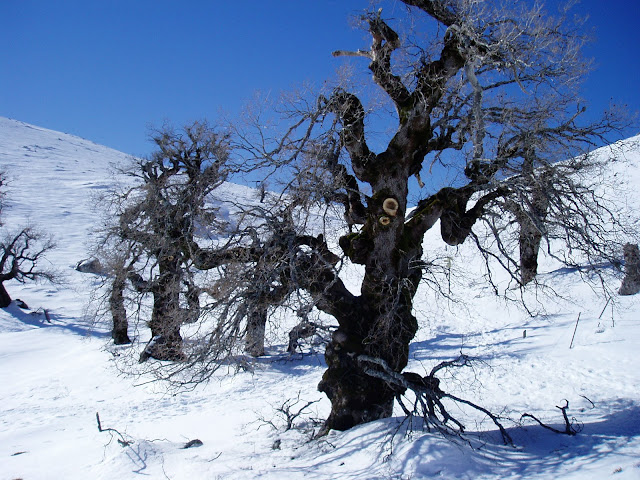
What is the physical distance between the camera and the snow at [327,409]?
5805 millimetres

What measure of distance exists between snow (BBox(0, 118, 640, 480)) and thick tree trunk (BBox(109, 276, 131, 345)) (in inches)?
34.3

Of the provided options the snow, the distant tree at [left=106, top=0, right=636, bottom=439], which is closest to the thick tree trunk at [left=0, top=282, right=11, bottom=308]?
the snow

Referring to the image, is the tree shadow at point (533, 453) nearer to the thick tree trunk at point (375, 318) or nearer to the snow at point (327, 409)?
the snow at point (327, 409)

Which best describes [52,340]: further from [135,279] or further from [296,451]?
[296,451]

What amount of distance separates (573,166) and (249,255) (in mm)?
5282

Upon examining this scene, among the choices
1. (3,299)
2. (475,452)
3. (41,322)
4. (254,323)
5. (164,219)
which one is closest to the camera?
(475,452)

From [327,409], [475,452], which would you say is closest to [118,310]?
[327,409]

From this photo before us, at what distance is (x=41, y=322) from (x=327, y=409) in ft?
68.7

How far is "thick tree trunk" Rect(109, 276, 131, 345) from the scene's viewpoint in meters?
13.8

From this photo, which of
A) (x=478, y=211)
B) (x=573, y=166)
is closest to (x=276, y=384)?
(x=478, y=211)

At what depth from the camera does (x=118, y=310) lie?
48.9 ft

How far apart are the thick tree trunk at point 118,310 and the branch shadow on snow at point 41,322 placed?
3032mm

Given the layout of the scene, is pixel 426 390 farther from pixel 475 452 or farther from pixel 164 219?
pixel 164 219

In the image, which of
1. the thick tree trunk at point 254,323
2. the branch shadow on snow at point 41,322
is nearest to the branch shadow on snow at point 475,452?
the thick tree trunk at point 254,323
